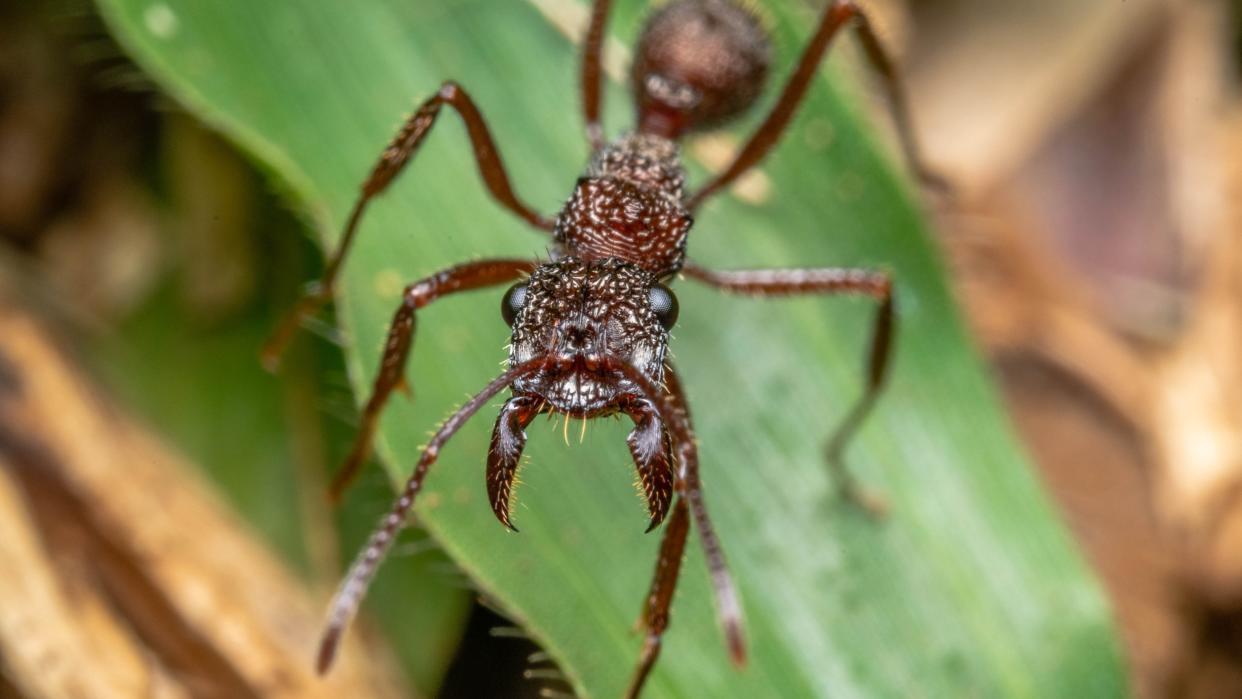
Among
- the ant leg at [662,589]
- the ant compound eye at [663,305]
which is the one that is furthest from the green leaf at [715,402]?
the ant compound eye at [663,305]

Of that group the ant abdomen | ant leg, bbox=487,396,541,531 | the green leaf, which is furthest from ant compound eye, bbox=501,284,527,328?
the ant abdomen

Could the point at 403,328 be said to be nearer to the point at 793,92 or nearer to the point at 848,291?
the point at 848,291

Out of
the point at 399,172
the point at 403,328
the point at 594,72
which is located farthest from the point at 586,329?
the point at 594,72

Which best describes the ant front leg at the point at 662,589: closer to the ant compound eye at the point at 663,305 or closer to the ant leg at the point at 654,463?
the ant leg at the point at 654,463

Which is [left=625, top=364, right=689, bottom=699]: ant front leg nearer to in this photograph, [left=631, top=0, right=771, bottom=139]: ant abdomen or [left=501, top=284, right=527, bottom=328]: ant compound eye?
[left=501, top=284, right=527, bottom=328]: ant compound eye

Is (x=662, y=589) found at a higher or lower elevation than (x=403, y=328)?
lower

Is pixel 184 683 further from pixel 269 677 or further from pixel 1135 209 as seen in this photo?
pixel 1135 209

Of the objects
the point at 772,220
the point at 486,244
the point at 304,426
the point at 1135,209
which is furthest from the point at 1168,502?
the point at 304,426
